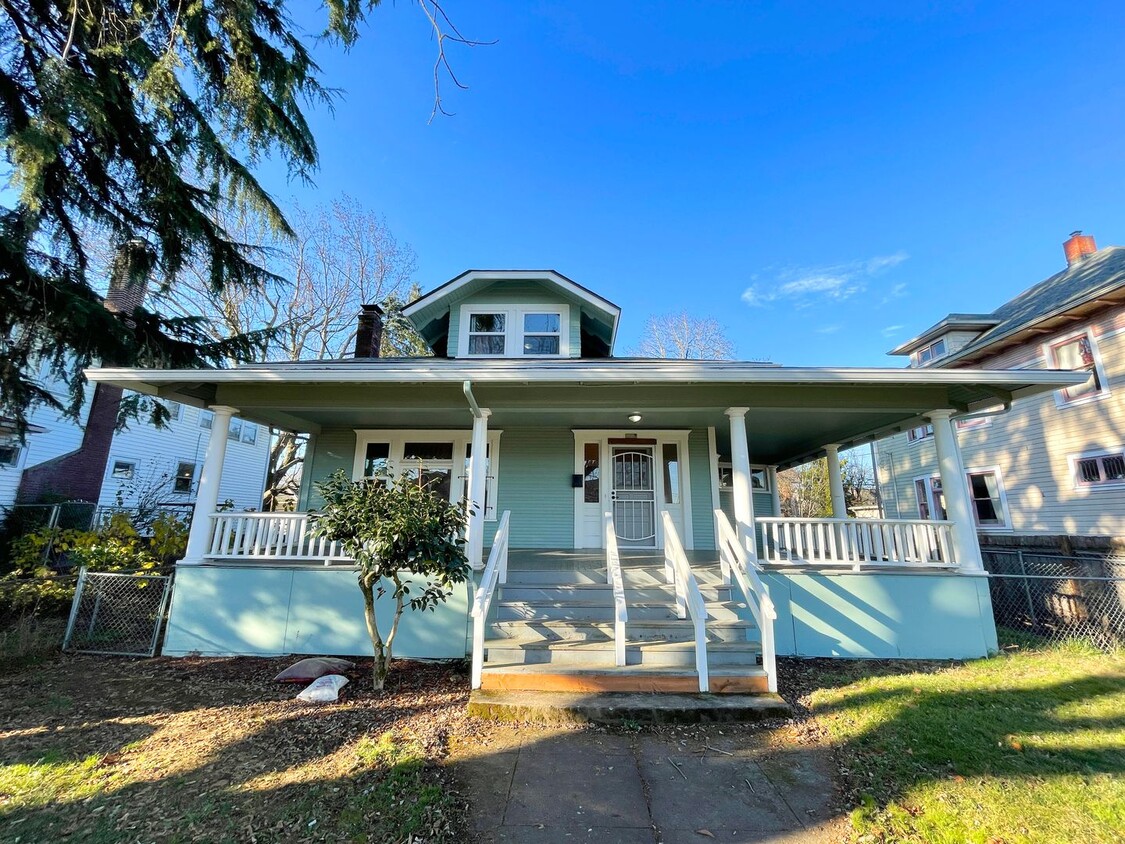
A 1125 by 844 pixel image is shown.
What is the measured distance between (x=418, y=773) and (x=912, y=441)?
17.3 metres

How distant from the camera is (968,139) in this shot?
998cm

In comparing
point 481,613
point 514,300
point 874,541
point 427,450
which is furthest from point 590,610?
point 514,300

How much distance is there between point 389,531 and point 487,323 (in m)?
6.05

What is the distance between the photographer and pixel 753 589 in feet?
→ 16.2

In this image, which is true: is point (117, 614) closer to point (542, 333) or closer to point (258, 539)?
point (258, 539)

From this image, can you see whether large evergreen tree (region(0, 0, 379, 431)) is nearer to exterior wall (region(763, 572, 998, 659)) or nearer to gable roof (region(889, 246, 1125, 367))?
exterior wall (region(763, 572, 998, 659))

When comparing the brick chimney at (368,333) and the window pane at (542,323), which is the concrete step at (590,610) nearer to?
the window pane at (542,323)

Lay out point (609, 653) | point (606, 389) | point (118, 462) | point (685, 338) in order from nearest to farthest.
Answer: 1. point (609, 653)
2. point (606, 389)
3. point (118, 462)
4. point (685, 338)

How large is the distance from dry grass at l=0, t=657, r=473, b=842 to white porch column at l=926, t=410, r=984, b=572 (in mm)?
6345

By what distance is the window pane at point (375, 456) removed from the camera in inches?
340

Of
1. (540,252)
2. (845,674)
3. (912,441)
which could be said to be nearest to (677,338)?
(912,441)

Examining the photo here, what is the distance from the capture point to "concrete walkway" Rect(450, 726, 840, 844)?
2.62 m

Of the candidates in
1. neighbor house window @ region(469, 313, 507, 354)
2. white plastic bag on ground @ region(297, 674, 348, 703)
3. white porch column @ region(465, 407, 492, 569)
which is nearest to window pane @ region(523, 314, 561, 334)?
neighbor house window @ region(469, 313, 507, 354)

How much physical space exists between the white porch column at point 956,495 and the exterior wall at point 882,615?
29cm
